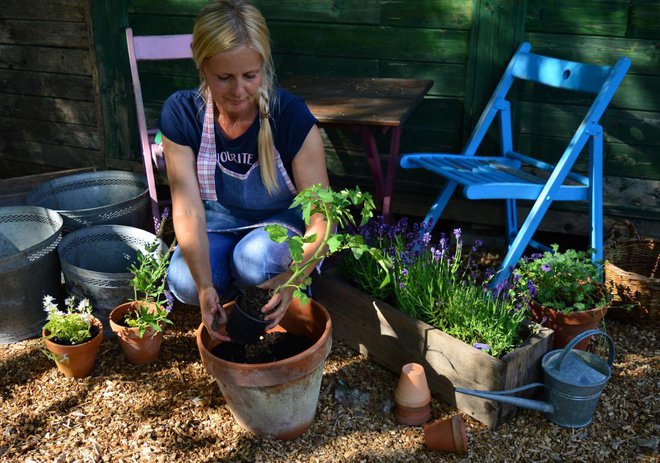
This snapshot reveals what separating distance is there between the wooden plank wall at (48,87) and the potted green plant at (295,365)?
2927mm

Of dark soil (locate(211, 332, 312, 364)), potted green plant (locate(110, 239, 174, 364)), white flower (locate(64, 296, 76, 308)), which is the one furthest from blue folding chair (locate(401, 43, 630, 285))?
white flower (locate(64, 296, 76, 308))

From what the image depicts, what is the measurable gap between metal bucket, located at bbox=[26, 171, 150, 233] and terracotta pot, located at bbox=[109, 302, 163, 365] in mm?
653

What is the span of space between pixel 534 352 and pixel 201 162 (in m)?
1.59

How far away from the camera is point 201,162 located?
119 inches

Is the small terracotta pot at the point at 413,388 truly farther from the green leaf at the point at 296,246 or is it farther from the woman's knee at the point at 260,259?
the green leaf at the point at 296,246

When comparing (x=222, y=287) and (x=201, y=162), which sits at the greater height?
(x=201, y=162)

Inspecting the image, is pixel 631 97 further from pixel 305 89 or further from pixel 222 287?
pixel 222 287

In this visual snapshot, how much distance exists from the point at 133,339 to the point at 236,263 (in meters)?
0.61

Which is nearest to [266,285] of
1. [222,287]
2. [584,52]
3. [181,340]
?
[222,287]

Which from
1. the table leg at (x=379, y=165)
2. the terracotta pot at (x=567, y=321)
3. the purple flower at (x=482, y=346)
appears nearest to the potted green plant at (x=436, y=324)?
the purple flower at (x=482, y=346)

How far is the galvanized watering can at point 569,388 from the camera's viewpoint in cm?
274

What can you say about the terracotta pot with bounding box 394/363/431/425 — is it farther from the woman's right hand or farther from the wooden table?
the wooden table

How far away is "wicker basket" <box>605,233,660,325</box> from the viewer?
135 inches

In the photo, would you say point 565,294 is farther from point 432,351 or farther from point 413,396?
point 413,396
